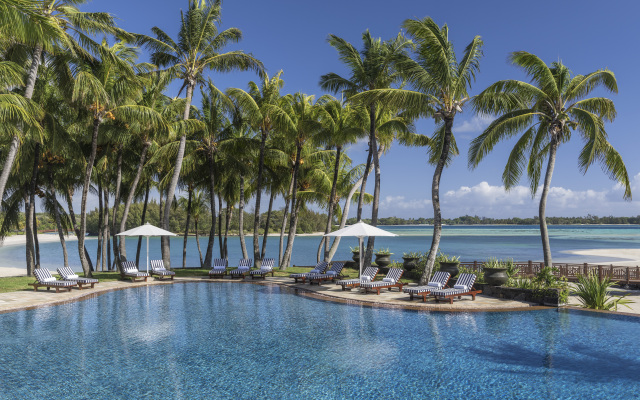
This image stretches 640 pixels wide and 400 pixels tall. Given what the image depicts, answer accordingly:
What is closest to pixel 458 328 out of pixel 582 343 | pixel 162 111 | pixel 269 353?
pixel 582 343

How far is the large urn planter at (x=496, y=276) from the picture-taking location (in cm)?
1412

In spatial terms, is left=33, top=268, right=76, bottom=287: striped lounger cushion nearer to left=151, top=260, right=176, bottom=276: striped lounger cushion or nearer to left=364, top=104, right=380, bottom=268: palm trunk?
left=151, top=260, right=176, bottom=276: striped lounger cushion

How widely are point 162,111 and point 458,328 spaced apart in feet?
61.1

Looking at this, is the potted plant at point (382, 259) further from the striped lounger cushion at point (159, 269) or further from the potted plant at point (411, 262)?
the striped lounger cushion at point (159, 269)

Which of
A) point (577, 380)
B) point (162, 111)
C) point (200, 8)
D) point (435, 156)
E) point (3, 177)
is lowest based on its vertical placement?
point (577, 380)

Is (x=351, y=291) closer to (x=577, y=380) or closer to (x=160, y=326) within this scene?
(x=160, y=326)

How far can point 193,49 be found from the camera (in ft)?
68.9

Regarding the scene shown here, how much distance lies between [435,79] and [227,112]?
12654mm

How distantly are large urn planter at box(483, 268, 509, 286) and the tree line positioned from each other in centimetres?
221

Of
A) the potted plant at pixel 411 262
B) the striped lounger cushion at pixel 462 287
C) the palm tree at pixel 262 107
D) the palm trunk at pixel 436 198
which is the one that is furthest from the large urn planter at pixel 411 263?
the palm tree at pixel 262 107

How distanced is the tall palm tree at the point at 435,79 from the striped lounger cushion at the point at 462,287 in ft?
6.67

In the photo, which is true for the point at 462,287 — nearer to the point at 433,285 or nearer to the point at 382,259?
the point at 433,285

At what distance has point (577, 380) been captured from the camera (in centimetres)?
686

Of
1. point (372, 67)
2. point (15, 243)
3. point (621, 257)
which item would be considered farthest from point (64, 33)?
point (15, 243)
